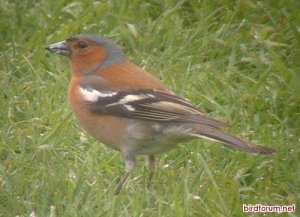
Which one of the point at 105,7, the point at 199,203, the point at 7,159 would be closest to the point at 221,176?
the point at 199,203

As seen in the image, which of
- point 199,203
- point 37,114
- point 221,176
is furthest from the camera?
point 37,114

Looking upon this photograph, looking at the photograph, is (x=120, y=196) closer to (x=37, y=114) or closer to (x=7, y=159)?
(x=7, y=159)

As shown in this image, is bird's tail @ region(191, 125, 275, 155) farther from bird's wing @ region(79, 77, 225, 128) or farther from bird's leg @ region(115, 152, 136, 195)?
bird's leg @ region(115, 152, 136, 195)

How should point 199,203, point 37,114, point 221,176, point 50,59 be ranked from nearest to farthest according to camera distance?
point 199,203, point 221,176, point 37,114, point 50,59

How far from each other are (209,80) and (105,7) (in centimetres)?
153

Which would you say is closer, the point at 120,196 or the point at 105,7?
the point at 120,196

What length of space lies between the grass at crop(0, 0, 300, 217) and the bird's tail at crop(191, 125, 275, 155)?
376 millimetres

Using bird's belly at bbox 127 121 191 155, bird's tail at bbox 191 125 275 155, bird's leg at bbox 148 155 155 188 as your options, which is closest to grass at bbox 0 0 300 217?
bird's leg at bbox 148 155 155 188

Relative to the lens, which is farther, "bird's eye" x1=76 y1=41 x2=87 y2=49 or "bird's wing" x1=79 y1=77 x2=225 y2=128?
"bird's eye" x1=76 y1=41 x2=87 y2=49

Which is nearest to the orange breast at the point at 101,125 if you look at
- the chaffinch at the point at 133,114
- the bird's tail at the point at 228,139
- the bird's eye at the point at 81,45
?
the chaffinch at the point at 133,114

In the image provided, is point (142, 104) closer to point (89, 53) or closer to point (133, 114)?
point (133, 114)

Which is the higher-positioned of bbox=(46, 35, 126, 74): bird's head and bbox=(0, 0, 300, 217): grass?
bbox=(46, 35, 126, 74): bird's head

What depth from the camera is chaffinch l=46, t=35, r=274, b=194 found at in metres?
7.03

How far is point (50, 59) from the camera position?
9148 mm
